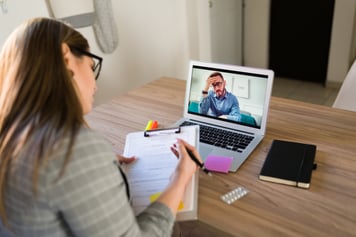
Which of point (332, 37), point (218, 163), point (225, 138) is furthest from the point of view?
point (332, 37)

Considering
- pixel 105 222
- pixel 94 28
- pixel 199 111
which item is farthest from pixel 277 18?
pixel 105 222

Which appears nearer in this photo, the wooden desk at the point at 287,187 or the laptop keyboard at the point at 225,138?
the wooden desk at the point at 287,187

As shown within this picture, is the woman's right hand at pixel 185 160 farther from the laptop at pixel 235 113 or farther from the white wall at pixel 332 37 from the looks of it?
the white wall at pixel 332 37

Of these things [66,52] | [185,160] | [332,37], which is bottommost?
[332,37]

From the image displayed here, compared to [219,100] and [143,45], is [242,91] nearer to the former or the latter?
[219,100]

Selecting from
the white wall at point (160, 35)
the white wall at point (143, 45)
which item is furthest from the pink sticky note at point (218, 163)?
the white wall at point (143, 45)

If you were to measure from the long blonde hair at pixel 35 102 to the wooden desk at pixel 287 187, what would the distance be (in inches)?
18.1

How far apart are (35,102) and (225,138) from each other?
0.73 m

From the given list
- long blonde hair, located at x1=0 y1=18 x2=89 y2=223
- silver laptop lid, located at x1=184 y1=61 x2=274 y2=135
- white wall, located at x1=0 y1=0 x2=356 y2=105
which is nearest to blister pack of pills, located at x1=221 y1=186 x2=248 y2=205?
silver laptop lid, located at x1=184 y1=61 x2=274 y2=135

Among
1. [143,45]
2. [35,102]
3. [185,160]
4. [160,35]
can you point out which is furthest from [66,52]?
[160,35]

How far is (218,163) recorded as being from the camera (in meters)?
1.07

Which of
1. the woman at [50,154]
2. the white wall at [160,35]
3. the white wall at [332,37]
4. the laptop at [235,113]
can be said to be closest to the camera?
the woman at [50,154]

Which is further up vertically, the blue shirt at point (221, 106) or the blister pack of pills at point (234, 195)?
the blue shirt at point (221, 106)

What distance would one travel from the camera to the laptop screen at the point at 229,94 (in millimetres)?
1183
